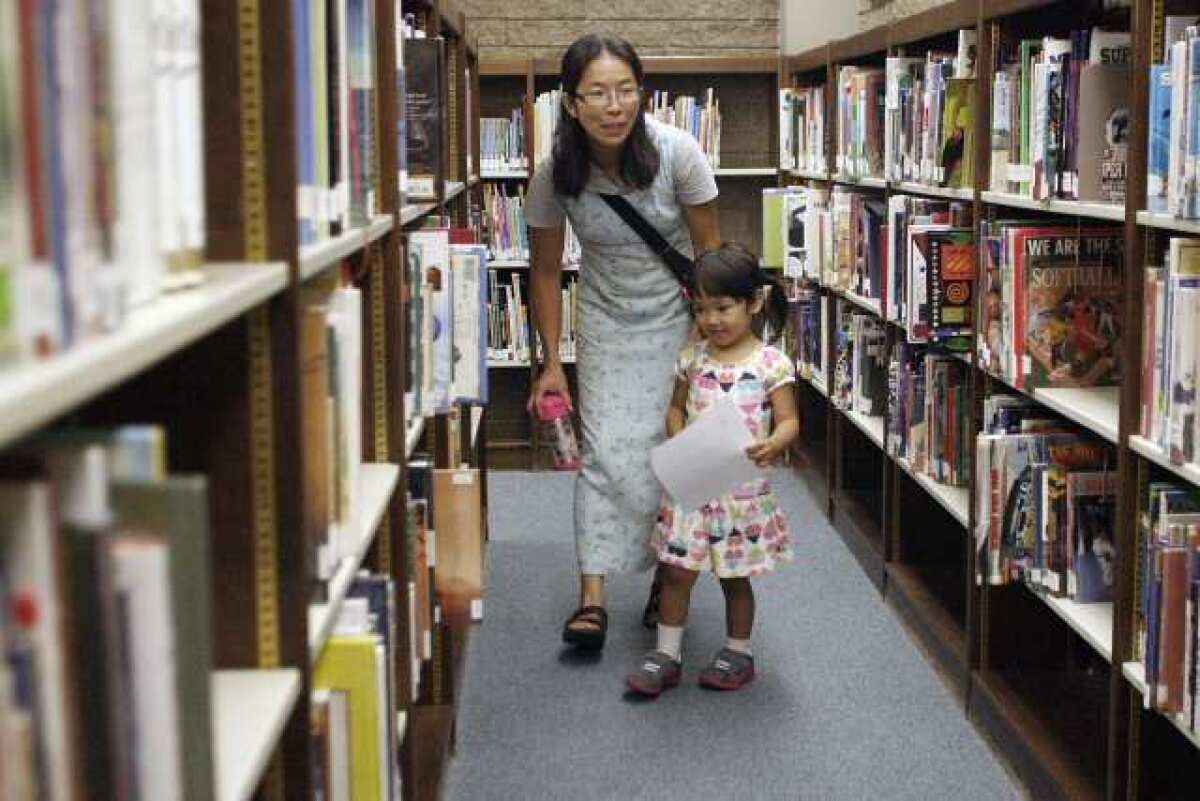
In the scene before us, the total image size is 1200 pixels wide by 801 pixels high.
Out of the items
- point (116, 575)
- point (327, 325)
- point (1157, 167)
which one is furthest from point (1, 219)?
point (1157, 167)

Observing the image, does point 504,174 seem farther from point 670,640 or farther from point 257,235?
point 257,235

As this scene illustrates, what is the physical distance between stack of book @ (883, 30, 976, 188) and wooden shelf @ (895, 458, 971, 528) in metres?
0.74

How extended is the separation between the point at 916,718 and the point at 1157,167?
5.13 ft

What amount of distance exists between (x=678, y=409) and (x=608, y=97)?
2.45ft

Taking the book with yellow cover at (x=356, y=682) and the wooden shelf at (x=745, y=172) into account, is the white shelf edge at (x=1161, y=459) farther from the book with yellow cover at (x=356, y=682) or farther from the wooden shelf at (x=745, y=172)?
the wooden shelf at (x=745, y=172)

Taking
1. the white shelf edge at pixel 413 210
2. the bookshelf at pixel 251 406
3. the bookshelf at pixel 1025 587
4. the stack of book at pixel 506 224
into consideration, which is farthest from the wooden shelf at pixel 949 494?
the stack of book at pixel 506 224

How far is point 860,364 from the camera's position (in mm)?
4938

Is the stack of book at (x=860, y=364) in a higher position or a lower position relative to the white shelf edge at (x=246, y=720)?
lower

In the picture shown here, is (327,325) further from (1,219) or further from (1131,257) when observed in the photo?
(1131,257)

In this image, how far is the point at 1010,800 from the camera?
310 centimetres

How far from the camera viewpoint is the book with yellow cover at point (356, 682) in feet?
5.34

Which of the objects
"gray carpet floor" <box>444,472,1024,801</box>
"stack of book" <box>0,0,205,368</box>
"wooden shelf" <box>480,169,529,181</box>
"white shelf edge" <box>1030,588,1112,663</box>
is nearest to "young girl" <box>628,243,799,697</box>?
"gray carpet floor" <box>444,472,1024,801</box>

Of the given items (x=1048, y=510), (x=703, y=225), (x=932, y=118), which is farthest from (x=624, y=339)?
(x=1048, y=510)

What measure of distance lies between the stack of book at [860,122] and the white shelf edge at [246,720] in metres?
3.64
